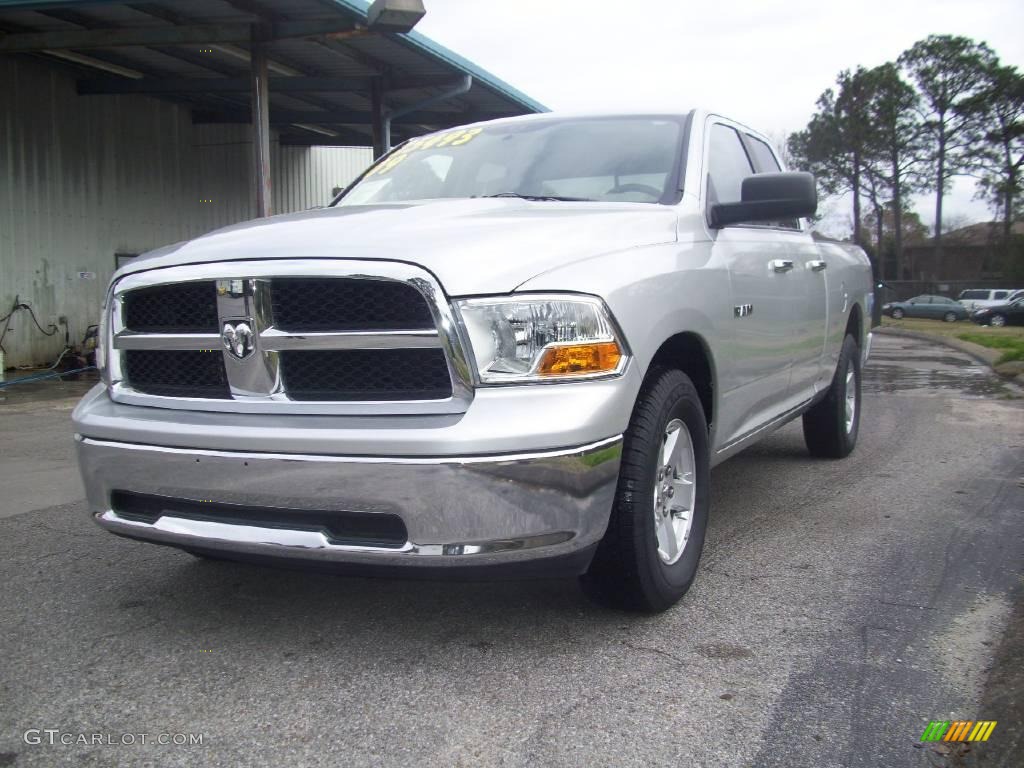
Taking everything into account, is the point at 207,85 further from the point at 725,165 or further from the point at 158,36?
the point at 725,165

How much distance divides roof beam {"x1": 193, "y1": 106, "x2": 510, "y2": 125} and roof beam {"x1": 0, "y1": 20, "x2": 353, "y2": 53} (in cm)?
460

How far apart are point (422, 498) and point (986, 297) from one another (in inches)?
2068

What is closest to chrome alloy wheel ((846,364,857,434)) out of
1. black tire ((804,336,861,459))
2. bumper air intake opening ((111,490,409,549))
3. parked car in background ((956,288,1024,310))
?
black tire ((804,336,861,459))

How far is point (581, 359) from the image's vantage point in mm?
2670

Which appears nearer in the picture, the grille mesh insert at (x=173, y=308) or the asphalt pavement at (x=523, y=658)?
the asphalt pavement at (x=523, y=658)

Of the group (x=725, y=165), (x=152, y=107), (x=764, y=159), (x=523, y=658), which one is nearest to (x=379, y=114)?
(x=152, y=107)

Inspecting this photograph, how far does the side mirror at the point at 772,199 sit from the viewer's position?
144 inches

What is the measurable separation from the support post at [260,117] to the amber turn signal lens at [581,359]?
32.5 ft

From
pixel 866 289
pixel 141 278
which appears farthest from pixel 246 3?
pixel 141 278

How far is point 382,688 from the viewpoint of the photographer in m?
2.67

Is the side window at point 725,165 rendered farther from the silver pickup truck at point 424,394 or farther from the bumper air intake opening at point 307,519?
the bumper air intake opening at point 307,519

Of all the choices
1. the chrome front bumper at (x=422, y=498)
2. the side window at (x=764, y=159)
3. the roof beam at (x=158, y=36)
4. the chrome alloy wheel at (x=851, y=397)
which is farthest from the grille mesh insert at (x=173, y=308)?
the roof beam at (x=158, y=36)

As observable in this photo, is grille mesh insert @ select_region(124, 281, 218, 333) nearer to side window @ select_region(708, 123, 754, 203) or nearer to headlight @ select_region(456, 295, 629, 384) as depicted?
headlight @ select_region(456, 295, 629, 384)

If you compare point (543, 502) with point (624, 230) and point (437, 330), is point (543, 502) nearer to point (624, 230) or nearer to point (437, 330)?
→ point (437, 330)
